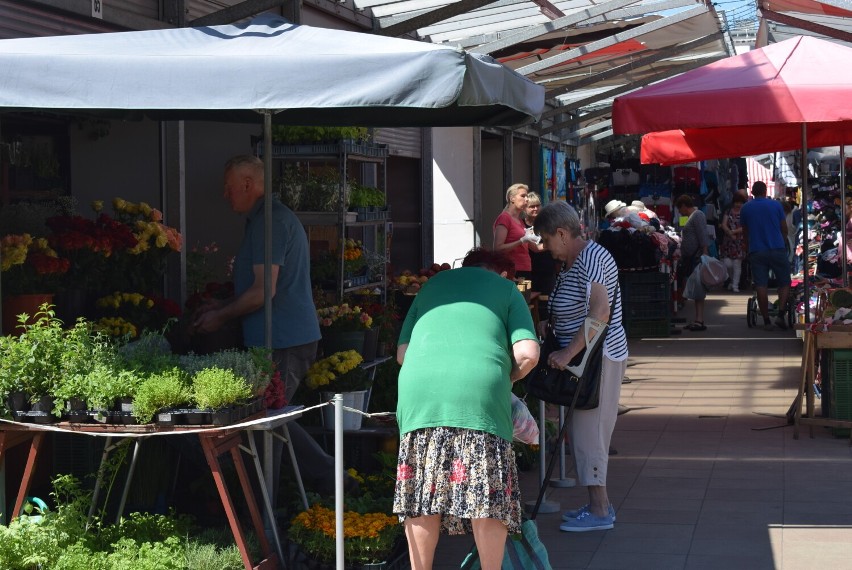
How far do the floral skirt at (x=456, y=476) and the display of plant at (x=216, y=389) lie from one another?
68 centimetres

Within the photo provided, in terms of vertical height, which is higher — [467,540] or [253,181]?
[253,181]

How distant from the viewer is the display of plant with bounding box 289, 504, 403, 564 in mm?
5047

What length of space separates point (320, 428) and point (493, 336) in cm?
216

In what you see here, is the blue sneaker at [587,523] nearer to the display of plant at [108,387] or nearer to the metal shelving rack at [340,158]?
the metal shelving rack at [340,158]

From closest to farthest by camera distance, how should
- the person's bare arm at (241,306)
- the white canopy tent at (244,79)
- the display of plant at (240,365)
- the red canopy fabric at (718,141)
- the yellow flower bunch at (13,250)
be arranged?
the white canopy tent at (244,79) < the display of plant at (240,365) < the yellow flower bunch at (13,250) < the person's bare arm at (241,306) < the red canopy fabric at (718,141)

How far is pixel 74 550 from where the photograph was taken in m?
4.82

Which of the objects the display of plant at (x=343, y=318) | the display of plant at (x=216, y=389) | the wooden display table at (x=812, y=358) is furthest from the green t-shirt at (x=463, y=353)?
the wooden display table at (x=812, y=358)

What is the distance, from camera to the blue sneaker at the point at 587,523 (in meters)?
6.11

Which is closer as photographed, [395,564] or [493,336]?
[493,336]

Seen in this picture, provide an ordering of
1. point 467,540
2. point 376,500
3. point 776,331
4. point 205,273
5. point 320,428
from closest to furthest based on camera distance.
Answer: point 376,500, point 467,540, point 320,428, point 205,273, point 776,331

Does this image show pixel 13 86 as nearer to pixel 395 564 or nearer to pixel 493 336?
pixel 493 336

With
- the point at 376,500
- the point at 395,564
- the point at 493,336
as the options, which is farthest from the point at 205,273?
the point at 493,336

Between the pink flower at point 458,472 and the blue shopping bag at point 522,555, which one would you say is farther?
the blue shopping bag at point 522,555

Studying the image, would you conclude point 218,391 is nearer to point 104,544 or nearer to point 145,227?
point 104,544
